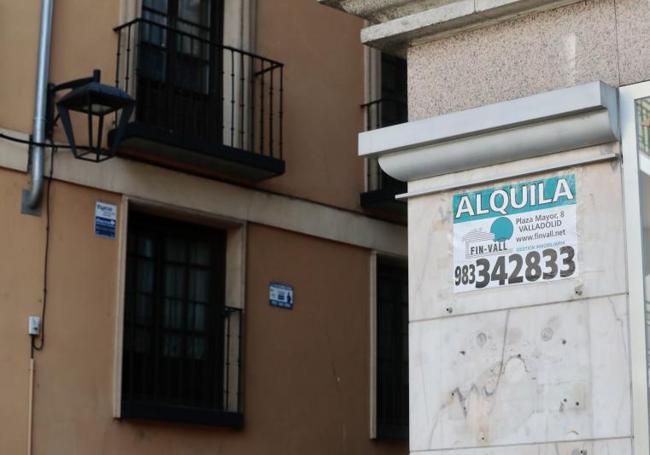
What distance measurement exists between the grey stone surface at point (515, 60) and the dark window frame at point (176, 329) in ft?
18.7

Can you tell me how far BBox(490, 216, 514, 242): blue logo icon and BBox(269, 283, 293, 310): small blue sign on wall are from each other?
6.76 m

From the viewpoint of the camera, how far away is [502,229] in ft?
28.1

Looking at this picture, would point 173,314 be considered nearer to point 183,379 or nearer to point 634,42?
point 183,379

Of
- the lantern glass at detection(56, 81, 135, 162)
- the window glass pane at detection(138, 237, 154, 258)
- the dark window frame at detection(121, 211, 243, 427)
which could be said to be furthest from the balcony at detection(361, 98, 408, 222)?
the lantern glass at detection(56, 81, 135, 162)

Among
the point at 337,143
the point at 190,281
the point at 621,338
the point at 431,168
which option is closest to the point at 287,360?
the point at 190,281

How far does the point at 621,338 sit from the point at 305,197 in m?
8.01

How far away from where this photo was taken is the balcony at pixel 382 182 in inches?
631

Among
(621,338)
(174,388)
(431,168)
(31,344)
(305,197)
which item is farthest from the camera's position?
(305,197)

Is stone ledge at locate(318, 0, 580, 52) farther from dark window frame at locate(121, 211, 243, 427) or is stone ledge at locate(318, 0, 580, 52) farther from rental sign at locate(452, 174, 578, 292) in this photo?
dark window frame at locate(121, 211, 243, 427)

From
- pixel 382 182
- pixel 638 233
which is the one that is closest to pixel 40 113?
pixel 382 182

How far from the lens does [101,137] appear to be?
1335cm

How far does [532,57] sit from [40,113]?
238 inches

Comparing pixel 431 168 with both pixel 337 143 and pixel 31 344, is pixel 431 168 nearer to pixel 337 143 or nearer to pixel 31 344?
pixel 31 344

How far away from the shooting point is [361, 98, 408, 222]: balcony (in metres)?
Result: 16.0
